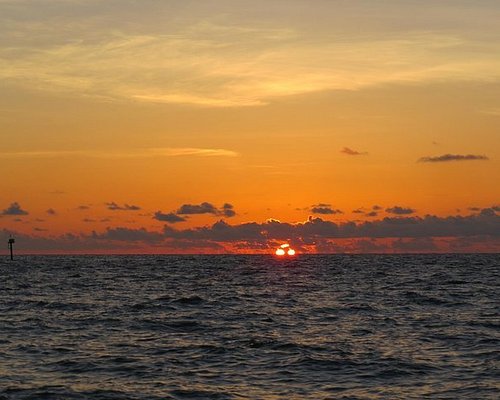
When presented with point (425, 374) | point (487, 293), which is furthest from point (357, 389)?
point (487, 293)

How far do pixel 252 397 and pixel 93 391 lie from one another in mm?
5666

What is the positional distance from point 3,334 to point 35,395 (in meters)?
15.8

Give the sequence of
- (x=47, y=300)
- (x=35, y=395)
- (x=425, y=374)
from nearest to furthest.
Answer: (x=35, y=395) < (x=425, y=374) < (x=47, y=300)

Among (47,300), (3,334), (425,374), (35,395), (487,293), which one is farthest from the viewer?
(487,293)

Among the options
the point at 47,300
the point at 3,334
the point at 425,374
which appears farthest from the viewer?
the point at 47,300

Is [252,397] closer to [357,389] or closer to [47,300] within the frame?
[357,389]

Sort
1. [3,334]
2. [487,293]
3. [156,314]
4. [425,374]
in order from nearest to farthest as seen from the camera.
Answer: [425,374]
[3,334]
[156,314]
[487,293]

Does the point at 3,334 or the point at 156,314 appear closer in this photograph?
the point at 3,334

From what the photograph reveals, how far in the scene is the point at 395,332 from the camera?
42.0 meters

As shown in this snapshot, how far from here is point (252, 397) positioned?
2623cm

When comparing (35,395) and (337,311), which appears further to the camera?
(337,311)

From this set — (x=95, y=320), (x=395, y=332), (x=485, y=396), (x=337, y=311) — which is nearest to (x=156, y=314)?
(x=95, y=320)

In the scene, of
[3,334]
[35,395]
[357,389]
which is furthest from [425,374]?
[3,334]

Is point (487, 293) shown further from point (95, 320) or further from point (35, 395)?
point (35, 395)
